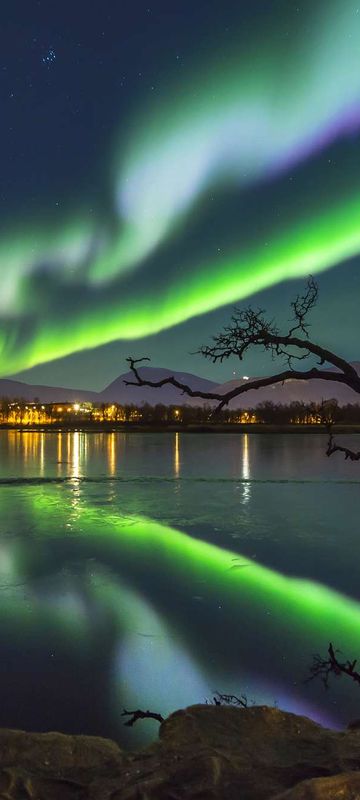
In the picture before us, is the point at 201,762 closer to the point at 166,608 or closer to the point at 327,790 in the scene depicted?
the point at 327,790

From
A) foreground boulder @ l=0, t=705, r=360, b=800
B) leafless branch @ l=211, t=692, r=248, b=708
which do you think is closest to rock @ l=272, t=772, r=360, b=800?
foreground boulder @ l=0, t=705, r=360, b=800

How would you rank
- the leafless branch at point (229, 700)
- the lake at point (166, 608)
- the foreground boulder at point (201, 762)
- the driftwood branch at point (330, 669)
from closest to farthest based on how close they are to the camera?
1. the foreground boulder at point (201, 762)
2. the leafless branch at point (229, 700)
3. the lake at point (166, 608)
4. the driftwood branch at point (330, 669)

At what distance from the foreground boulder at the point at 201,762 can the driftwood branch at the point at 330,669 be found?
6.77 ft

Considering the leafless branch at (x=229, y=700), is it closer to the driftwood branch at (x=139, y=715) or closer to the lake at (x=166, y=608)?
the lake at (x=166, y=608)

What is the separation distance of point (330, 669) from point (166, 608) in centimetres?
412

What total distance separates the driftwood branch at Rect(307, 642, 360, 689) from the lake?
0.17 meters

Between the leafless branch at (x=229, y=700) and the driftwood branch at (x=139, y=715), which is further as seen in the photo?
the leafless branch at (x=229, y=700)

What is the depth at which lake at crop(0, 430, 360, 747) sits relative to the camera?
8.54m

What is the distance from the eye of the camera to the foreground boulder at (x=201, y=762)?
209 inches

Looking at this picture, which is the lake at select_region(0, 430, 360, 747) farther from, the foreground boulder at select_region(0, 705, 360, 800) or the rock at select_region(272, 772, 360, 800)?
the rock at select_region(272, 772, 360, 800)

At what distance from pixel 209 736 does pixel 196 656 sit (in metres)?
3.49

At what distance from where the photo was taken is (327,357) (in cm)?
764

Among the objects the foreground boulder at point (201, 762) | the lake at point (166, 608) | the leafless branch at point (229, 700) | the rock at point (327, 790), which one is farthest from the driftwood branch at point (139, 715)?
the rock at point (327, 790)

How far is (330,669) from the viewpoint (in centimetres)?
957
